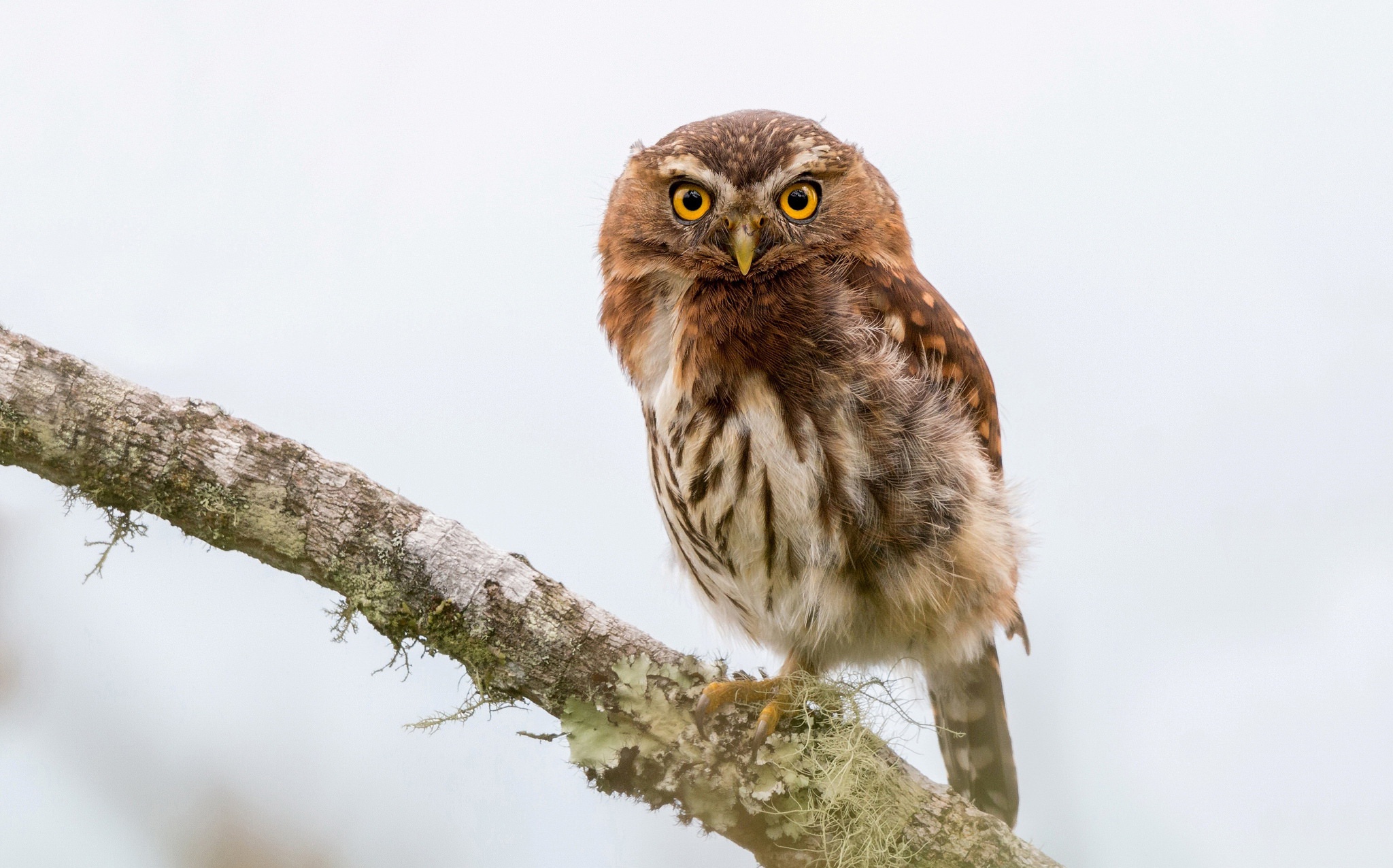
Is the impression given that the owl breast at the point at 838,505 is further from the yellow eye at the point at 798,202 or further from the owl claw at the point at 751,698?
the yellow eye at the point at 798,202

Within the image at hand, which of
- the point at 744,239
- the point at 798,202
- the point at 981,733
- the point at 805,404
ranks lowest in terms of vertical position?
the point at 981,733

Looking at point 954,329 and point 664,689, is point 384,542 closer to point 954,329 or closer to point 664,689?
point 664,689

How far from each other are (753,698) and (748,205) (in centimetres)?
103

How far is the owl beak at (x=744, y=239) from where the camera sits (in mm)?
2166

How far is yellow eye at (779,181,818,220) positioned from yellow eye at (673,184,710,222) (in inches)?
6.7

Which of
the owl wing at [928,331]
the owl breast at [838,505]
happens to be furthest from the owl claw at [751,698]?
the owl wing at [928,331]

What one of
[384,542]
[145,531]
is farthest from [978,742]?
[145,531]

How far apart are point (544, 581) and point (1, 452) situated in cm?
98

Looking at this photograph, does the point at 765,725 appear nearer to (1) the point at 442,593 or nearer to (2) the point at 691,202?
(1) the point at 442,593

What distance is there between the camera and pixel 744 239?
218cm

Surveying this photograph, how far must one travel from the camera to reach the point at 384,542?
188cm

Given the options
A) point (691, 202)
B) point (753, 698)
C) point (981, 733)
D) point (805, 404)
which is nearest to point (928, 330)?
point (805, 404)

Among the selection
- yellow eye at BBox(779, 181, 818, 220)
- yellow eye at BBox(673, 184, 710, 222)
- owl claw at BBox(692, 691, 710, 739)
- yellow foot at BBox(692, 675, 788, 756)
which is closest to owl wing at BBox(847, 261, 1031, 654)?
yellow eye at BBox(779, 181, 818, 220)

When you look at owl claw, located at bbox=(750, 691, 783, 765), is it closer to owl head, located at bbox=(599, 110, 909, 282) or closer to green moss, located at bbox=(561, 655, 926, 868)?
green moss, located at bbox=(561, 655, 926, 868)
